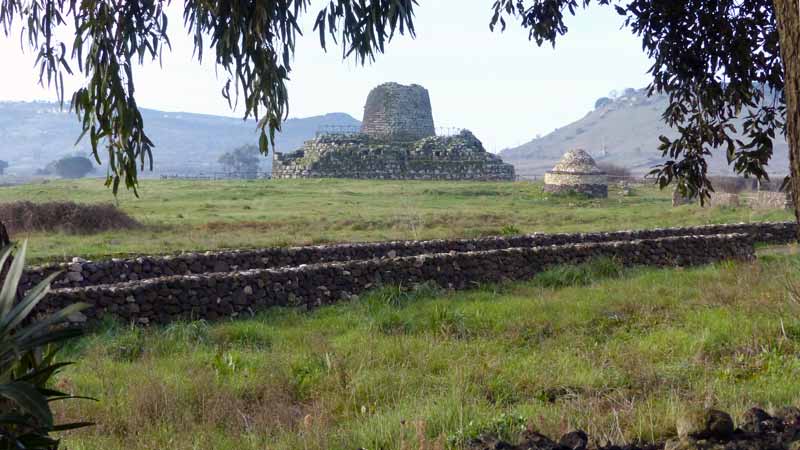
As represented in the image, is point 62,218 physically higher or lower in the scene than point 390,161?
lower

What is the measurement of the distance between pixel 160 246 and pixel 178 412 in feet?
40.9

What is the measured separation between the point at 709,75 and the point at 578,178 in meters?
28.7

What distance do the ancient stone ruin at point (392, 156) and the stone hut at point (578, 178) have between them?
11604 mm

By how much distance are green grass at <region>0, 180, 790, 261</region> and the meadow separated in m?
4.98

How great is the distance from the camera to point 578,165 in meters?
37.4

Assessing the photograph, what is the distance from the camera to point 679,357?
8047 mm

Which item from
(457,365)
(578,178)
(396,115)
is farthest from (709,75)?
(396,115)

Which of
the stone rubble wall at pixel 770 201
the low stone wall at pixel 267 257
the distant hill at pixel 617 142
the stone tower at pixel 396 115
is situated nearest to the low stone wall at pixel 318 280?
the low stone wall at pixel 267 257

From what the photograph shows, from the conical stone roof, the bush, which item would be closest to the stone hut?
the conical stone roof

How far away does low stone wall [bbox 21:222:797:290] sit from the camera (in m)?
12.4

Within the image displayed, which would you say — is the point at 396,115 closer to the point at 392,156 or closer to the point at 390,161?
the point at 392,156

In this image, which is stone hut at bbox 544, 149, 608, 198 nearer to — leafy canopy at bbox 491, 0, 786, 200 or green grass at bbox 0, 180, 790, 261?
green grass at bbox 0, 180, 790, 261

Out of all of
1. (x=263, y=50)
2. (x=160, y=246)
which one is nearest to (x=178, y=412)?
(x=263, y=50)

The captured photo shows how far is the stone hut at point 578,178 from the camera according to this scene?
3675cm
